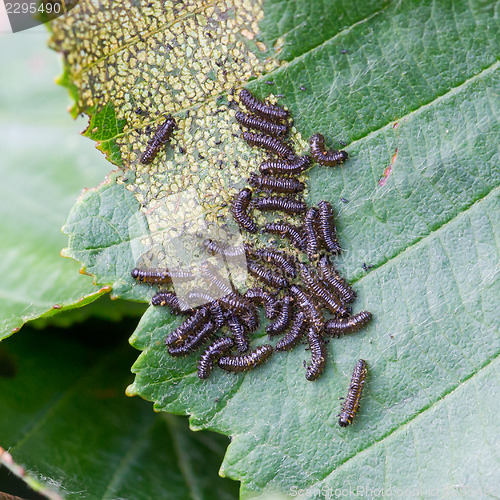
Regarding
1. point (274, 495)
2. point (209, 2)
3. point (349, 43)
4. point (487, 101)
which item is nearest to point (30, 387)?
point (274, 495)

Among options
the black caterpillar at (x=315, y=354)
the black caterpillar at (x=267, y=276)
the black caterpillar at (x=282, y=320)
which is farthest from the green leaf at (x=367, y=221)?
the black caterpillar at (x=267, y=276)

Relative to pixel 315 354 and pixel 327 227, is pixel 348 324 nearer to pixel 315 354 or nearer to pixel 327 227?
pixel 315 354

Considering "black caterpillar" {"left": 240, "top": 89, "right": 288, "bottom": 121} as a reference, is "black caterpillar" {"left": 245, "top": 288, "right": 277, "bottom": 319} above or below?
below

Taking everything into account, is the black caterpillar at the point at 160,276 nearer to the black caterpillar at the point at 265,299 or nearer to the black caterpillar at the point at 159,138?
the black caterpillar at the point at 265,299

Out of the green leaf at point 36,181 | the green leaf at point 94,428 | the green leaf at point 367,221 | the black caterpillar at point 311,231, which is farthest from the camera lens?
the green leaf at point 94,428

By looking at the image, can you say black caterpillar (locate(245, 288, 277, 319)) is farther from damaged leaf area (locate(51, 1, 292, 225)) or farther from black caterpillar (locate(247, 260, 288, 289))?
damaged leaf area (locate(51, 1, 292, 225))

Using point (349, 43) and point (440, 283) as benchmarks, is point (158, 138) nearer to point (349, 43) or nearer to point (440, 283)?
point (349, 43)

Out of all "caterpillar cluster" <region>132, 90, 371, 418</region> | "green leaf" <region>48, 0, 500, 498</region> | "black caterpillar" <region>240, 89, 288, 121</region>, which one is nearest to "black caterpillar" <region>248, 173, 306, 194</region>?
"caterpillar cluster" <region>132, 90, 371, 418</region>
